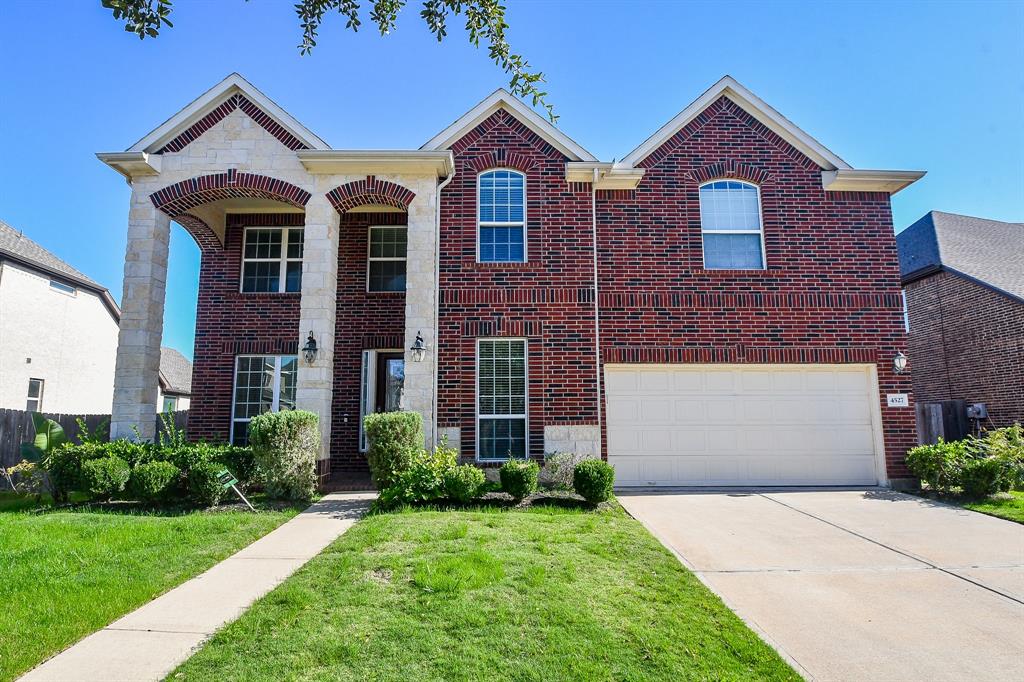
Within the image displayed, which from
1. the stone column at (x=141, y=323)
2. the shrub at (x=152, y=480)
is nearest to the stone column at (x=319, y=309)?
the shrub at (x=152, y=480)

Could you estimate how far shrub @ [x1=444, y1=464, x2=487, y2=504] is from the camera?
26.2 feet

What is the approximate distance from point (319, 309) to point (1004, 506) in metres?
11.3

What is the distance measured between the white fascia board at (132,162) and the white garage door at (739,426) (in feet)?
30.3

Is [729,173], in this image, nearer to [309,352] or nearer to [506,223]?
[506,223]

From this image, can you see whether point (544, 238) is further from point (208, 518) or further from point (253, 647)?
point (253, 647)

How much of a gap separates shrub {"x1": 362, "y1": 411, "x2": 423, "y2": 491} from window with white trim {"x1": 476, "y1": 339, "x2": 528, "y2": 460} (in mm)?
1933

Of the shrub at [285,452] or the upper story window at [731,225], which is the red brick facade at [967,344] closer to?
the upper story window at [731,225]

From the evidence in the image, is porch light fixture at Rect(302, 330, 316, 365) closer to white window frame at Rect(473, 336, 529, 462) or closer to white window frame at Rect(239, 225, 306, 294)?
white window frame at Rect(473, 336, 529, 462)

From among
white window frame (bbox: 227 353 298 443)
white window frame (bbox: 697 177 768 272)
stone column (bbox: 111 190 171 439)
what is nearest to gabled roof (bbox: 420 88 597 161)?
white window frame (bbox: 697 177 768 272)

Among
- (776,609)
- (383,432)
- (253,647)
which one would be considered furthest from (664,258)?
(253,647)

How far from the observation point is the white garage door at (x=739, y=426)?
10547 mm

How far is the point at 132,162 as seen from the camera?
1024cm

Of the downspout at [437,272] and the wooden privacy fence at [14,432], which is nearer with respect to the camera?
the downspout at [437,272]

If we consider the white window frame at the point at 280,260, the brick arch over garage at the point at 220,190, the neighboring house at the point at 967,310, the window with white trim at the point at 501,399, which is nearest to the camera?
the window with white trim at the point at 501,399
